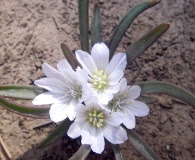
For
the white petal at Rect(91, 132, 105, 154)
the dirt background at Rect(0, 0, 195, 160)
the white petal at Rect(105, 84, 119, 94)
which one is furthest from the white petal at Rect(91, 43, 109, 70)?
the dirt background at Rect(0, 0, 195, 160)

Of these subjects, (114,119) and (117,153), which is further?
(117,153)

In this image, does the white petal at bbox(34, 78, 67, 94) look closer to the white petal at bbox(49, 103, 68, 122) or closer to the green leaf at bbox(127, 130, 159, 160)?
the white petal at bbox(49, 103, 68, 122)

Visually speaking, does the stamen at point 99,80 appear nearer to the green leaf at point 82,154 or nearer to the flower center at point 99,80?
the flower center at point 99,80

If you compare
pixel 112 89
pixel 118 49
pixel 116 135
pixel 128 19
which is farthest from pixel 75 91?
pixel 118 49

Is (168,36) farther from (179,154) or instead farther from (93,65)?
(93,65)

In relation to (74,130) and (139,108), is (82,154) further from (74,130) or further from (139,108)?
(139,108)

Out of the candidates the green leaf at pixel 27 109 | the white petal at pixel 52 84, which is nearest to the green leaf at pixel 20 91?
the green leaf at pixel 27 109
